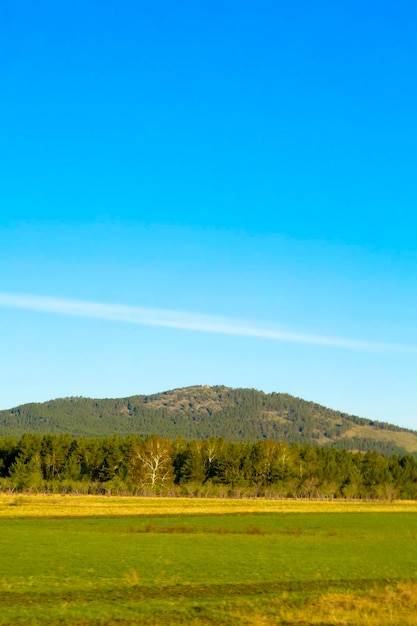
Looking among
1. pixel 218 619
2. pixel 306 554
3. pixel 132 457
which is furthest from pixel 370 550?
pixel 132 457

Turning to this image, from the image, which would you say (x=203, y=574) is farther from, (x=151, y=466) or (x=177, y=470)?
(x=177, y=470)

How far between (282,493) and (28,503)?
7879 centimetres

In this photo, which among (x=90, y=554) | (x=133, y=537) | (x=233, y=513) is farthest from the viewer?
(x=233, y=513)

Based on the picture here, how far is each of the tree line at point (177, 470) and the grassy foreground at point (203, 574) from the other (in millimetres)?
81364

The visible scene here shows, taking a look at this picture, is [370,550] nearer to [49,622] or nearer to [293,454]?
[49,622]

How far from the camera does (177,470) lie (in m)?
170

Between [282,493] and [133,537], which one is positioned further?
[282,493]

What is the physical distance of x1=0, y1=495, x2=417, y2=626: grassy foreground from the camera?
2741 centimetres

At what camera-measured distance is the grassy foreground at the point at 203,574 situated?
2741cm

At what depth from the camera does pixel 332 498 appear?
17425 cm

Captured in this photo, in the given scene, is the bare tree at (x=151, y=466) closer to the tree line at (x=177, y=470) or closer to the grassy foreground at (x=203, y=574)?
the tree line at (x=177, y=470)

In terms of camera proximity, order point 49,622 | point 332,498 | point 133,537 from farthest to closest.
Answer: point 332,498 < point 133,537 < point 49,622

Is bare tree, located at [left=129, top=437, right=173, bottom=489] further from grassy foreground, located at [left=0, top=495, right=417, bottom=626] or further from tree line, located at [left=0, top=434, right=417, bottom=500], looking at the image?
grassy foreground, located at [left=0, top=495, right=417, bottom=626]

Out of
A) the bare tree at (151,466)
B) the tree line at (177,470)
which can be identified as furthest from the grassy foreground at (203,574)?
the bare tree at (151,466)
